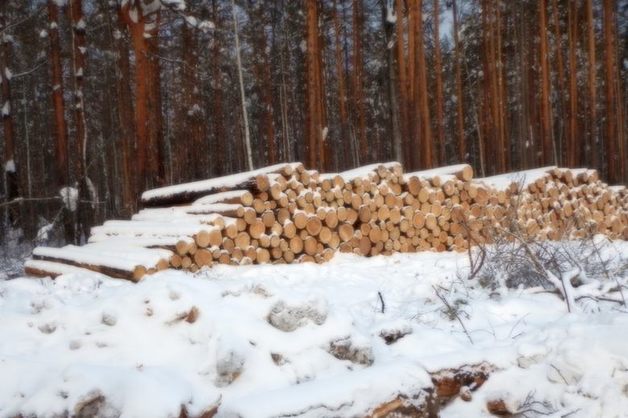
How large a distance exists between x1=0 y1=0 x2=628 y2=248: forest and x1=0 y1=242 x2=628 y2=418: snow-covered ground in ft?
25.2

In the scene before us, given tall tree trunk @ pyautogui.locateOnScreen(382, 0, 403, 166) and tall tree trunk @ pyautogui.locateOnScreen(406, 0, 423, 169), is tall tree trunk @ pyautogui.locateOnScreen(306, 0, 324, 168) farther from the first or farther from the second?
tall tree trunk @ pyautogui.locateOnScreen(406, 0, 423, 169)

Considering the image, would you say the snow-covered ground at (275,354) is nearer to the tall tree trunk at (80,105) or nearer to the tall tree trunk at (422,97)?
the tall tree trunk at (80,105)

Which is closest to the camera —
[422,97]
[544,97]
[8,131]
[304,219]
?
[304,219]

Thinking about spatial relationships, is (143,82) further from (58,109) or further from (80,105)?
(58,109)

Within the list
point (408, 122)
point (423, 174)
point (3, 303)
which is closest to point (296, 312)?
point (3, 303)

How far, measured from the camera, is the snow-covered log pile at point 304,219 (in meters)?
5.68

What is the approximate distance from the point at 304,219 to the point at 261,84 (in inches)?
574

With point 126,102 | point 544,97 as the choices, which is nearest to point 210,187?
point 126,102

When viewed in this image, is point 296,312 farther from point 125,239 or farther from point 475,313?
point 125,239

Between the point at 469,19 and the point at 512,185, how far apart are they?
16905 millimetres

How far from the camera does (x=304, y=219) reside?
262 inches

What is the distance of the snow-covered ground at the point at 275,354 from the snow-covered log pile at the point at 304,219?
1584 millimetres

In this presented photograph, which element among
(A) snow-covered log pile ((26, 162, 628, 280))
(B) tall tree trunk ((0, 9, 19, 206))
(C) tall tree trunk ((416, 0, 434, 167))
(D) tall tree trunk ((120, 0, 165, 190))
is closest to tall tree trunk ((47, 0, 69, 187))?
(B) tall tree trunk ((0, 9, 19, 206))

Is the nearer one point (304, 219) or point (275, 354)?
point (275, 354)
